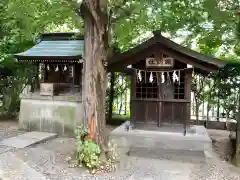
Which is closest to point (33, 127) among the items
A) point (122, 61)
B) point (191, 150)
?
point (122, 61)

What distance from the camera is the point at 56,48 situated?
1216cm

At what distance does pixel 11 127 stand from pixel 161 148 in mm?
7660

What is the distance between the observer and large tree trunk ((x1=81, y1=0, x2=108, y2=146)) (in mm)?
7121

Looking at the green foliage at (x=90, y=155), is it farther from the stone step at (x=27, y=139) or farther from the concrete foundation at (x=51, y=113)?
the concrete foundation at (x=51, y=113)

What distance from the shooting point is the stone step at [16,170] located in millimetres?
6229

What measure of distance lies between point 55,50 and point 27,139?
4.14 m

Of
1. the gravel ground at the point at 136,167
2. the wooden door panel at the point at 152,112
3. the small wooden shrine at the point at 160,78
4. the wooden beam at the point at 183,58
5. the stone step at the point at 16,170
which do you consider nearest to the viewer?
the stone step at the point at 16,170

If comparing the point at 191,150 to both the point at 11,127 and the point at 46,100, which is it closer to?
the point at 46,100

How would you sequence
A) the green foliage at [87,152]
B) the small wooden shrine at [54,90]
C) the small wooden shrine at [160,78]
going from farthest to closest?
the small wooden shrine at [54,90] < the small wooden shrine at [160,78] < the green foliage at [87,152]

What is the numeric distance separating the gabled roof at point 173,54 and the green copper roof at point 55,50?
247cm

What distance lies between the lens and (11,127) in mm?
12758

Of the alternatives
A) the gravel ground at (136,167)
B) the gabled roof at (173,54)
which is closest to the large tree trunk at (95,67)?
the gravel ground at (136,167)

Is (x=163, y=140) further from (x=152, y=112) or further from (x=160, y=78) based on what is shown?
(x=160, y=78)

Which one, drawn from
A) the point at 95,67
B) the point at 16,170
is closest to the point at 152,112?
the point at 95,67
